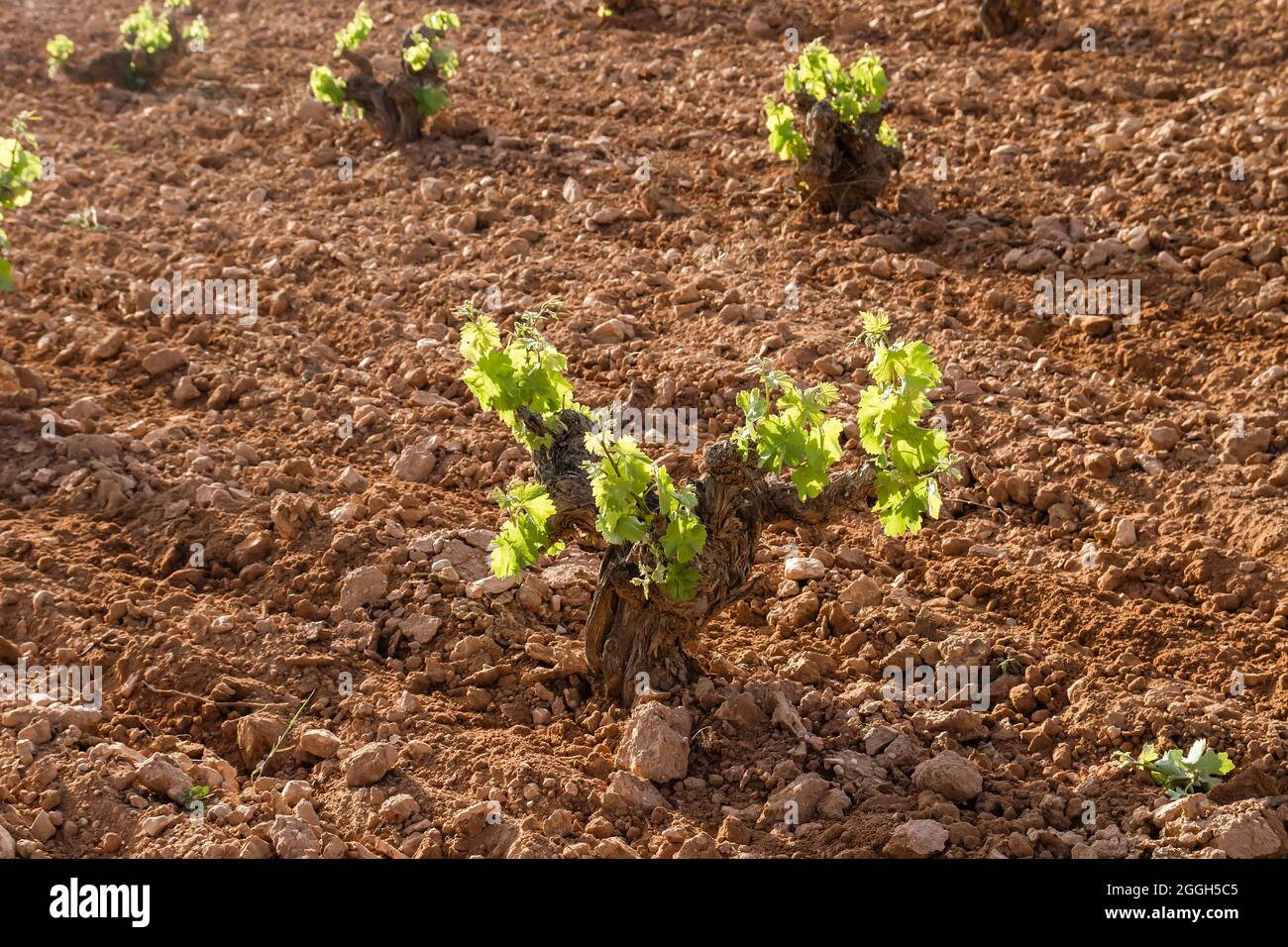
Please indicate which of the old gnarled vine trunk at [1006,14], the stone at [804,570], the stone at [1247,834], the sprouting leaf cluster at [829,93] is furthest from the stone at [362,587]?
the old gnarled vine trunk at [1006,14]

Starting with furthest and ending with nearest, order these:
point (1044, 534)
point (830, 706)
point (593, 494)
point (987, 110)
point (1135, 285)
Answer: point (987, 110), point (1135, 285), point (1044, 534), point (830, 706), point (593, 494)

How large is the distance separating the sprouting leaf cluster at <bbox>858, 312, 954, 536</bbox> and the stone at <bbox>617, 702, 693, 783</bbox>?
3.26ft

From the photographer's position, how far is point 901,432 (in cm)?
452

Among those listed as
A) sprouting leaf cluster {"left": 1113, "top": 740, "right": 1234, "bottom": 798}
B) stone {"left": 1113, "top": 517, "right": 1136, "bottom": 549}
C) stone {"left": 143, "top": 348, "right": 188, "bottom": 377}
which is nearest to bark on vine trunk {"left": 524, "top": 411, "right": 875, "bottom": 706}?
sprouting leaf cluster {"left": 1113, "top": 740, "right": 1234, "bottom": 798}

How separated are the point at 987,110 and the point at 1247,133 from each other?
1607mm

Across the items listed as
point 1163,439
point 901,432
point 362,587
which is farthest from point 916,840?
point 1163,439

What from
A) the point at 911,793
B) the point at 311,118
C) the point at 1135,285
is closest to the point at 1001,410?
the point at 1135,285

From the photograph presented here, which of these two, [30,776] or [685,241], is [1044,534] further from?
[30,776]

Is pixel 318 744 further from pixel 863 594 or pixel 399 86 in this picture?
pixel 399 86

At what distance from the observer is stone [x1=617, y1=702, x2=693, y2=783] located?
190 inches

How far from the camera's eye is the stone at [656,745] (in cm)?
482

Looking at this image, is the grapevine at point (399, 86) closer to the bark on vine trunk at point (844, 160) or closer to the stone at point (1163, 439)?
the bark on vine trunk at point (844, 160)

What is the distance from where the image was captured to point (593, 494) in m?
4.55

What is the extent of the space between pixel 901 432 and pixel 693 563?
0.80 m
